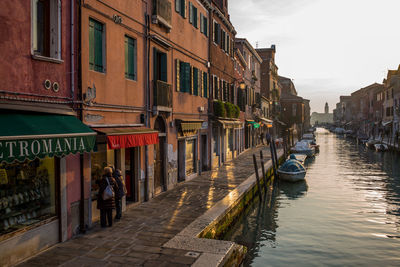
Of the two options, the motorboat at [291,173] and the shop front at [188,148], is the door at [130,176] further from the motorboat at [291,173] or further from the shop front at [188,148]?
the motorboat at [291,173]

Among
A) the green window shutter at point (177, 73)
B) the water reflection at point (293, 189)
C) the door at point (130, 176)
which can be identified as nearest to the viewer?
the door at point (130, 176)

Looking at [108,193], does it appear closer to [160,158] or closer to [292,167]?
[160,158]

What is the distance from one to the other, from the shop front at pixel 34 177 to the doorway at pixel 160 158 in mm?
4905

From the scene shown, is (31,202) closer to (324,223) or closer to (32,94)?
(32,94)

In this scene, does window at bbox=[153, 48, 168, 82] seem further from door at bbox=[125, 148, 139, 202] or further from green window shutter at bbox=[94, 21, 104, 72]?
green window shutter at bbox=[94, 21, 104, 72]

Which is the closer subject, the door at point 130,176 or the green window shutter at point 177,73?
the door at point 130,176

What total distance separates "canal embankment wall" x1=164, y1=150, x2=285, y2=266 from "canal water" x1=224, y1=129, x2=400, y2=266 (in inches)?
24.8

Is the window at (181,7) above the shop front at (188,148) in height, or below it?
above

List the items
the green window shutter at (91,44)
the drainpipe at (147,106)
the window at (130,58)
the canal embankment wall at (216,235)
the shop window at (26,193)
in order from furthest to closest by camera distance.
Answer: the drainpipe at (147,106) → the window at (130,58) → the green window shutter at (91,44) → the canal embankment wall at (216,235) → the shop window at (26,193)

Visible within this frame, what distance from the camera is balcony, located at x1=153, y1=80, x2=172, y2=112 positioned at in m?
12.4

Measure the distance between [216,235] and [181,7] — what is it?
9.85 metres

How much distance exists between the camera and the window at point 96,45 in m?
8.91

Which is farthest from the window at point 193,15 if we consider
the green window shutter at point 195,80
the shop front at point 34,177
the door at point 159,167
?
the shop front at point 34,177

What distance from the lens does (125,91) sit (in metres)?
10.5
